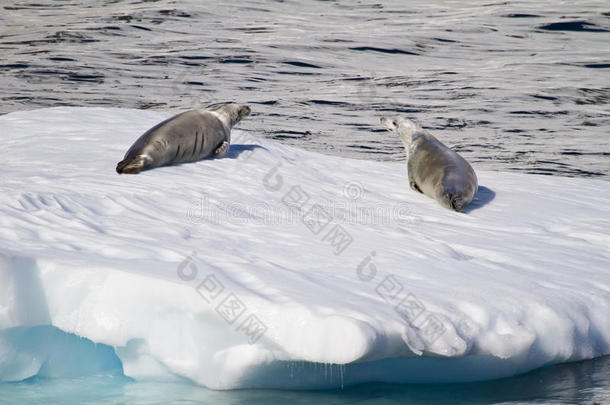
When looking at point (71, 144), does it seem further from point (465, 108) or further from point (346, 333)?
point (465, 108)

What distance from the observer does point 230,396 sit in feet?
9.35

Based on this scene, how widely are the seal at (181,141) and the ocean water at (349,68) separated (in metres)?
3.92

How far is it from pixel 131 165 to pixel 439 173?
6.79ft

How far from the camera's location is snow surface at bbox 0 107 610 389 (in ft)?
9.42

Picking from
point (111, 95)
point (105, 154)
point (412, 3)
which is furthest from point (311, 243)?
point (412, 3)

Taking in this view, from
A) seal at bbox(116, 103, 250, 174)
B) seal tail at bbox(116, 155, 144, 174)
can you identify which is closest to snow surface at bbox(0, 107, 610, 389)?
seal tail at bbox(116, 155, 144, 174)

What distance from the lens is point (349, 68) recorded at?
17.3 m

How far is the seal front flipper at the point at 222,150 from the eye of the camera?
21.0 ft

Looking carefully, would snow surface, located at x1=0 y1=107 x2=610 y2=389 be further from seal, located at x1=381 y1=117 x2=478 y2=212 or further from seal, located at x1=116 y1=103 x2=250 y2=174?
seal, located at x1=116 y1=103 x2=250 y2=174

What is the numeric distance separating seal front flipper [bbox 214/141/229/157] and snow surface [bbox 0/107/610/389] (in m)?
1.24

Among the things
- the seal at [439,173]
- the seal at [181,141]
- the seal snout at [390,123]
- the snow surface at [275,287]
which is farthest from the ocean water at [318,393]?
the seal snout at [390,123]

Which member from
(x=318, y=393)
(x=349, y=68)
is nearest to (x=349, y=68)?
(x=349, y=68)

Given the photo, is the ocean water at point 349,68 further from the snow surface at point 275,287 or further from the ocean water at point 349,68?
the snow surface at point 275,287

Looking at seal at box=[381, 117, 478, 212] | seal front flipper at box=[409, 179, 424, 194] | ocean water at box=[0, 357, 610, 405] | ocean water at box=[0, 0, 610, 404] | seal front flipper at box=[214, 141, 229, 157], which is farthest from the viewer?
ocean water at box=[0, 0, 610, 404]
